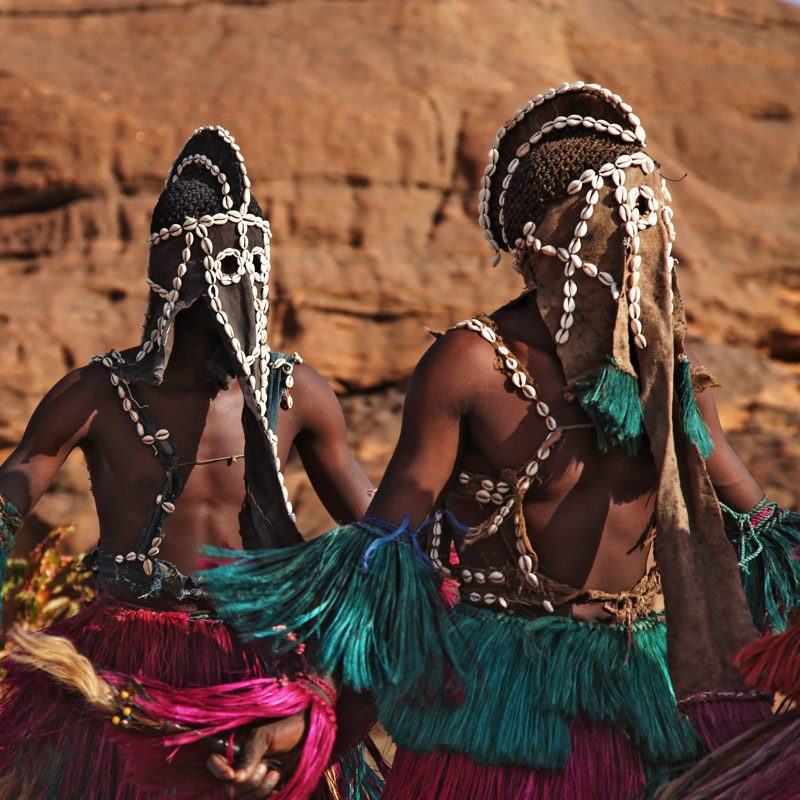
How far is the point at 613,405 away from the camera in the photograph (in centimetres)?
249

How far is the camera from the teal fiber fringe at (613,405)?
249 centimetres

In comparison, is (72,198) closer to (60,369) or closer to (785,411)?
(60,369)

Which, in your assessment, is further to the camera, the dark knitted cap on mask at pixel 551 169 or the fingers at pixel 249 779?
the dark knitted cap on mask at pixel 551 169

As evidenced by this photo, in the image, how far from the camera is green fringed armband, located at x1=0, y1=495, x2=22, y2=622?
11.2 ft

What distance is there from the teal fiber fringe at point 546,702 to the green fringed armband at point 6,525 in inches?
52.5

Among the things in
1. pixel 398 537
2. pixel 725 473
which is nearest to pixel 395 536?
pixel 398 537

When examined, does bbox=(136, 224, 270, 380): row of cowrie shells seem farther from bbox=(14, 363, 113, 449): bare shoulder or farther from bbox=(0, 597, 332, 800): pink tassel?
bbox=(0, 597, 332, 800): pink tassel

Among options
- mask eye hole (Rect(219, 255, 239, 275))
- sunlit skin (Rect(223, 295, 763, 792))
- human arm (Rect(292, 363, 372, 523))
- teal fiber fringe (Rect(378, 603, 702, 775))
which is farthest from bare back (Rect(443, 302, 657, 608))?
mask eye hole (Rect(219, 255, 239, 275))

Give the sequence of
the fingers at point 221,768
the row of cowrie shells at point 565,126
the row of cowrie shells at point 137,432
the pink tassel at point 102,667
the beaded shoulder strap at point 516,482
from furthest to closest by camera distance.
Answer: the row of cowrie shells at point 137,432 < the pink tassel at point 102,667 < the row of cowrie shells at point 565,126 < the beaded shoulder strap at point 516,482 < the fingers at point 221,768

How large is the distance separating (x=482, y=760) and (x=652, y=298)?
0.93 metres

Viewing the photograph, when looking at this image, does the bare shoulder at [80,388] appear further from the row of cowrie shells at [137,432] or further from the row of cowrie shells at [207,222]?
the row of cowrie shells at [207,222]

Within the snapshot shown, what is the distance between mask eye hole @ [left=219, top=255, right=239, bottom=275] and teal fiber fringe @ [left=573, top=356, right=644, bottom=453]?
4.83 feet

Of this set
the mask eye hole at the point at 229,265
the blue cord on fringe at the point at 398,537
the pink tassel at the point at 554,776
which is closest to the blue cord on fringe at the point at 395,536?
the blue cord on fringe at the point at 398,537

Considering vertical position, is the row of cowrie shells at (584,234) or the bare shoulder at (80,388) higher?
the row of cowrie shells at (584,234)
